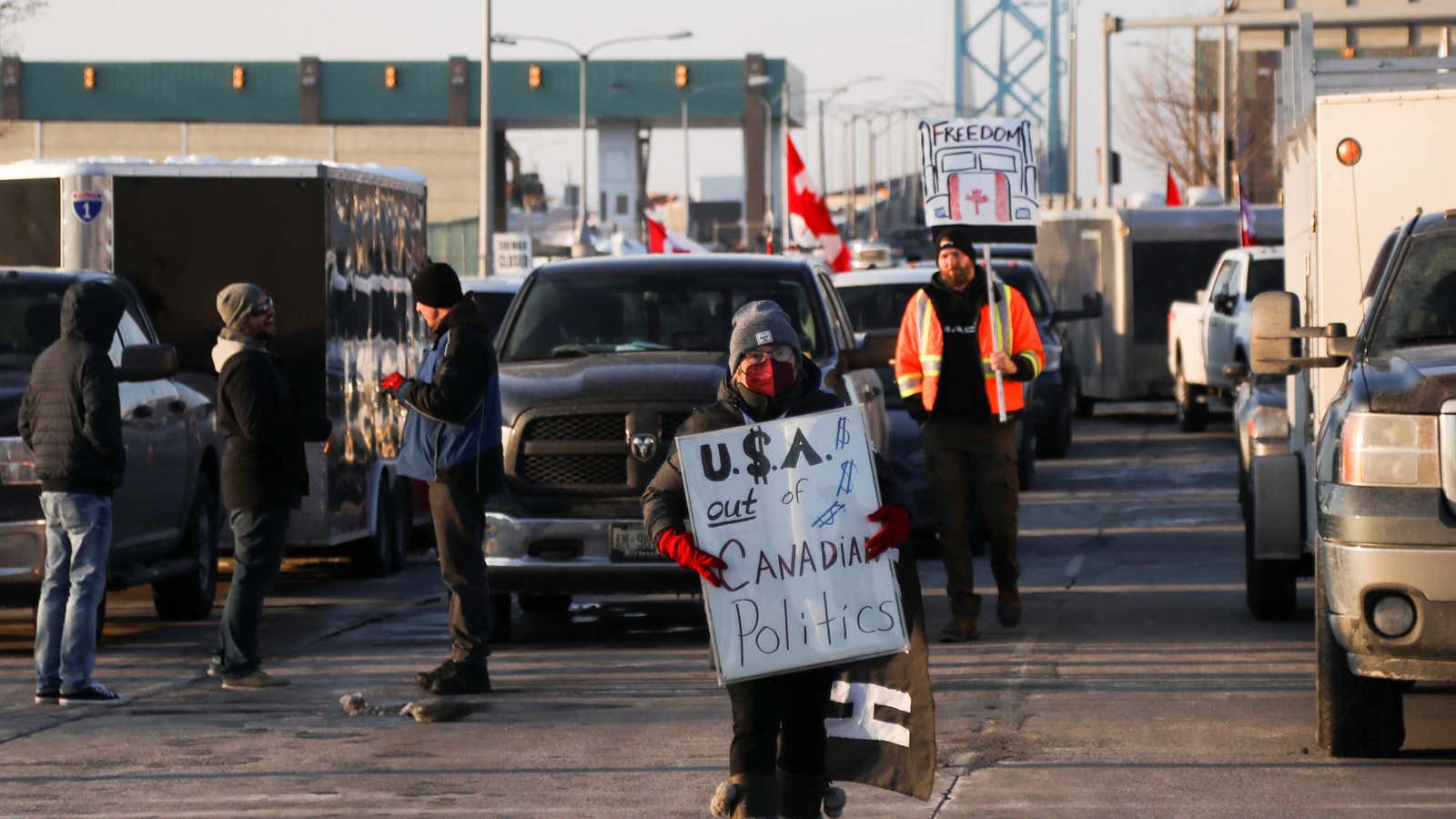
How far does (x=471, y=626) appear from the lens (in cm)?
1070

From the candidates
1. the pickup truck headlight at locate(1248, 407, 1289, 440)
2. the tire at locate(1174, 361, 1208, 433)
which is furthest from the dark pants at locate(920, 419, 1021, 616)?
the tire at locate(1174, 361, 1208, 433)

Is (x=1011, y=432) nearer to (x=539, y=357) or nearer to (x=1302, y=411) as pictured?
(x=1302, y=411)

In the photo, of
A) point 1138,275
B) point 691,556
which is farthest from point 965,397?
point 1138,275

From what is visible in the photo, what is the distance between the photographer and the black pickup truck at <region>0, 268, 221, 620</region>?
38.9 feet

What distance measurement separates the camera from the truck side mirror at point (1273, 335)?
973 cm

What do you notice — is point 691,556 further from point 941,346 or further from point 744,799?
point 941,346

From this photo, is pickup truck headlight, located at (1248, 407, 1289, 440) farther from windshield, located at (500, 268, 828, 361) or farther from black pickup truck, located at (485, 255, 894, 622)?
windshield, located at (500, 268, 828, 361)

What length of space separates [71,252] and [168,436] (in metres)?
2.44

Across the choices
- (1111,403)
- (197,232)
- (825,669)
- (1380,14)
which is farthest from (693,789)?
(1111,403)

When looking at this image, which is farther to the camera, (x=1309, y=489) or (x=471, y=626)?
(x=1309, y=489)

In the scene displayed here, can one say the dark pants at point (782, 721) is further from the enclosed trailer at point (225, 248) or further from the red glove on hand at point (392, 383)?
the enclosed trailer at point (225, 248)

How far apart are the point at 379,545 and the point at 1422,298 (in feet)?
28.3

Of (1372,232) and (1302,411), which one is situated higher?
(1372,232)

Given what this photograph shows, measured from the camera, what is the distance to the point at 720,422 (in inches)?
271
